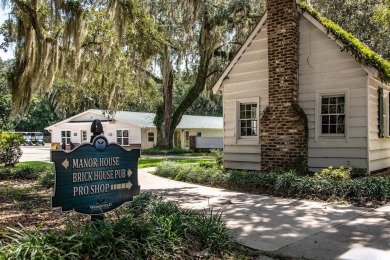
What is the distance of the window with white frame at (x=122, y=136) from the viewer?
3409 centimetres

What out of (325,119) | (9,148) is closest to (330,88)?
(325,119)

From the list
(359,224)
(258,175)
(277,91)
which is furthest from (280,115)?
(359,224)

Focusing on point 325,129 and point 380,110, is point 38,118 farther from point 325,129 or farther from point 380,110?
point 380,110

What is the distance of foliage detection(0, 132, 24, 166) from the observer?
613 inches

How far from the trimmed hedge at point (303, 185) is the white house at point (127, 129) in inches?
830

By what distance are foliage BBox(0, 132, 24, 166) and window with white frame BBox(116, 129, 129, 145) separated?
1798cm

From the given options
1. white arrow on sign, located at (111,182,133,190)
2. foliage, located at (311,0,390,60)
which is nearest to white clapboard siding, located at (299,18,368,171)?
white arrow on sign, located at (111,182,133,190)

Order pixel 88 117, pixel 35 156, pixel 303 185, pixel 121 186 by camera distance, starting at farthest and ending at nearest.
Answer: pixel 88 117
pixel 35 156
pixel 303 185
pixel 121 186

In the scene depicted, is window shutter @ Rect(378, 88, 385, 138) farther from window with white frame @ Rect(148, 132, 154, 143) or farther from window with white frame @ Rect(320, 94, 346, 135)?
window with white frame @ Rect(148, 132, 154, 143)

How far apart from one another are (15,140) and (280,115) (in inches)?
466

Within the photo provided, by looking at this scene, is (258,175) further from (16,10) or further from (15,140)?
(15,140)

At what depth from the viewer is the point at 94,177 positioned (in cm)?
407

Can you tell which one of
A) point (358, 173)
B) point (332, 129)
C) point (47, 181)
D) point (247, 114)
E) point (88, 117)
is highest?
point (88, 117)

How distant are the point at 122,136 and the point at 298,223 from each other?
1164 inches
